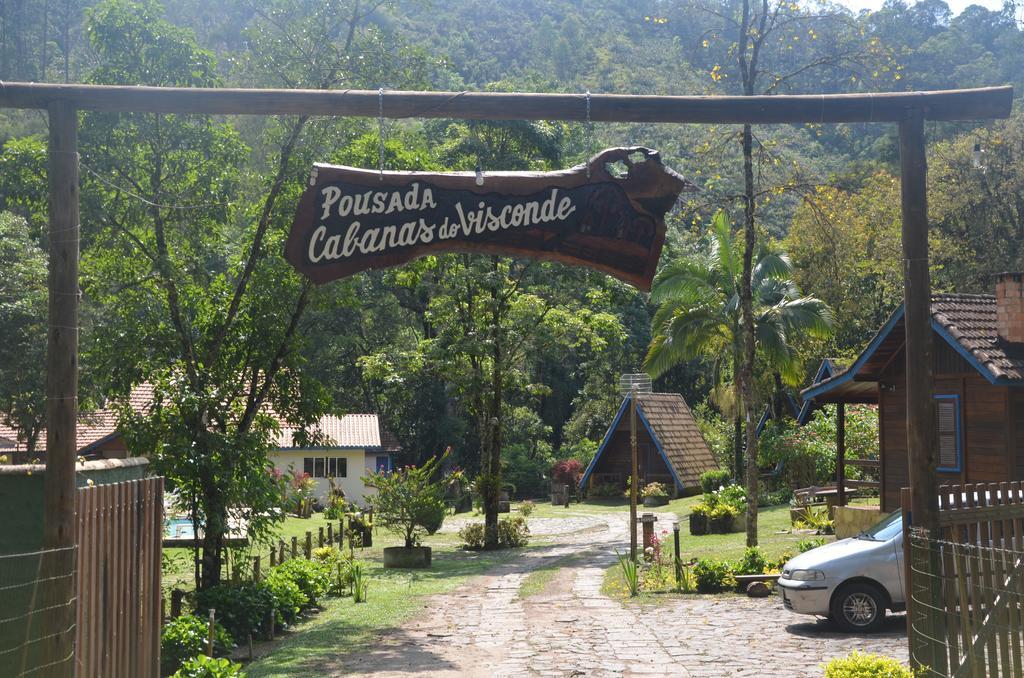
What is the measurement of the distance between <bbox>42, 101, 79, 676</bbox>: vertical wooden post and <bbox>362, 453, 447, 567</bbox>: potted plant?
696 inches

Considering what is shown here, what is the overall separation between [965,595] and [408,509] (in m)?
18.9

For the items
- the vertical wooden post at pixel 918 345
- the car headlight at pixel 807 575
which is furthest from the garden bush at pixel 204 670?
the car headlight at pixel 807 575

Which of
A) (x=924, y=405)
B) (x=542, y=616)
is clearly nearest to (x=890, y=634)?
(x=542, y=616)

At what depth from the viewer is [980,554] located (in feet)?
23.0

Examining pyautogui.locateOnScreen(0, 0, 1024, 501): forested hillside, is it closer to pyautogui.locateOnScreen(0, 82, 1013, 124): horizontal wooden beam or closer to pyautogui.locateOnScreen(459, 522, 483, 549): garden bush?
pyautogui.locateOnScreen(0, 82, 1013, 124): horizontal wooden beam

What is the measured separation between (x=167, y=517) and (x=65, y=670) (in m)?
11.3

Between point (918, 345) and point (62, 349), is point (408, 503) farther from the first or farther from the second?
point (918, 345)

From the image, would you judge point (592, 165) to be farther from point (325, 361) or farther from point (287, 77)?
point (325, 361)

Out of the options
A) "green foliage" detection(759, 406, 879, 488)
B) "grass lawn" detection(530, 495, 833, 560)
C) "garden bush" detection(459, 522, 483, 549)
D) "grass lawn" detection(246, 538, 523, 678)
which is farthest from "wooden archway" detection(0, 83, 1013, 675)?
"green foliage" detection(759, 406, 879, 488)

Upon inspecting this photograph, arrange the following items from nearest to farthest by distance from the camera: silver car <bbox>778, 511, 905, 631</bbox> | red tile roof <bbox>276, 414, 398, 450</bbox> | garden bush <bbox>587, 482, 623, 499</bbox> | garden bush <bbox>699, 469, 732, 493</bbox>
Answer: silver car <bbox>778, 511, 905, 631</bbox> < garden bush <bbox>699, 469, 732, 493</bbox> < garden bush <bbox>587, 482, 623, 499</bbox> < red tile roof <bbox>276, 414, 398, 450</bbox>

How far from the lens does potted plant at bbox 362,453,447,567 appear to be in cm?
2490

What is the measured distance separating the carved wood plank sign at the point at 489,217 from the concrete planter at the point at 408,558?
1824 centimetres

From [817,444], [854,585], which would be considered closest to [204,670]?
[854,585]

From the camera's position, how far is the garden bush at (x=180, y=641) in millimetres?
12656
